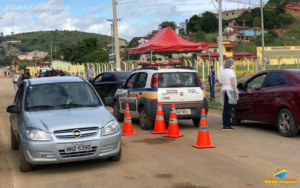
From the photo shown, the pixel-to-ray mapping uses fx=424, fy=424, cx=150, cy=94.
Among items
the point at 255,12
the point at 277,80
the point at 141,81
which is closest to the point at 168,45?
the point at 141,81

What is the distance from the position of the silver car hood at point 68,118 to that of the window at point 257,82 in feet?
17.7

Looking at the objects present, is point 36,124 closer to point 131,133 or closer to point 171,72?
point 131,133

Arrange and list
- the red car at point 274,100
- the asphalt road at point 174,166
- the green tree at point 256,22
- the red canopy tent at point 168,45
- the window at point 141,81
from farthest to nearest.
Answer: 1. the green tree at point 256,22
2. the red canopy tent at point 168,45
3. the window at point 141,81
4. the red car at point 274,100
5. the asphalt road at point 174,166

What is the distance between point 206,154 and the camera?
8391mm

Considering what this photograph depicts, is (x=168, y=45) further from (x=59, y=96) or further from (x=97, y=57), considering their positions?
(x=97, y=57)

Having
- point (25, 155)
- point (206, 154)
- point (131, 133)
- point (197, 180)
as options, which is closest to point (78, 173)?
point (25, 155)

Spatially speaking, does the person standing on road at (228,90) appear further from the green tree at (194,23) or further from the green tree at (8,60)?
the green tree at (8,60)

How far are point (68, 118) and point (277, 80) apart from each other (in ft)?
19.6

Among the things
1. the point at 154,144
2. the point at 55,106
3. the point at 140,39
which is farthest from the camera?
the point at 140,39

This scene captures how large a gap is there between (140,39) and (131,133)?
131m

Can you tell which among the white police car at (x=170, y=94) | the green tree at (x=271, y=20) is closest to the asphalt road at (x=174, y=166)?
the white police car at (x=170, y=94)

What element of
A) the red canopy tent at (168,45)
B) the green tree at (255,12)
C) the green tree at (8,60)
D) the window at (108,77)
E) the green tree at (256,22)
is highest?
the green tree at (255,12)

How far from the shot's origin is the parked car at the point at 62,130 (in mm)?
6852

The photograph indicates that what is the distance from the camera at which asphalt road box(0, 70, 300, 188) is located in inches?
253
